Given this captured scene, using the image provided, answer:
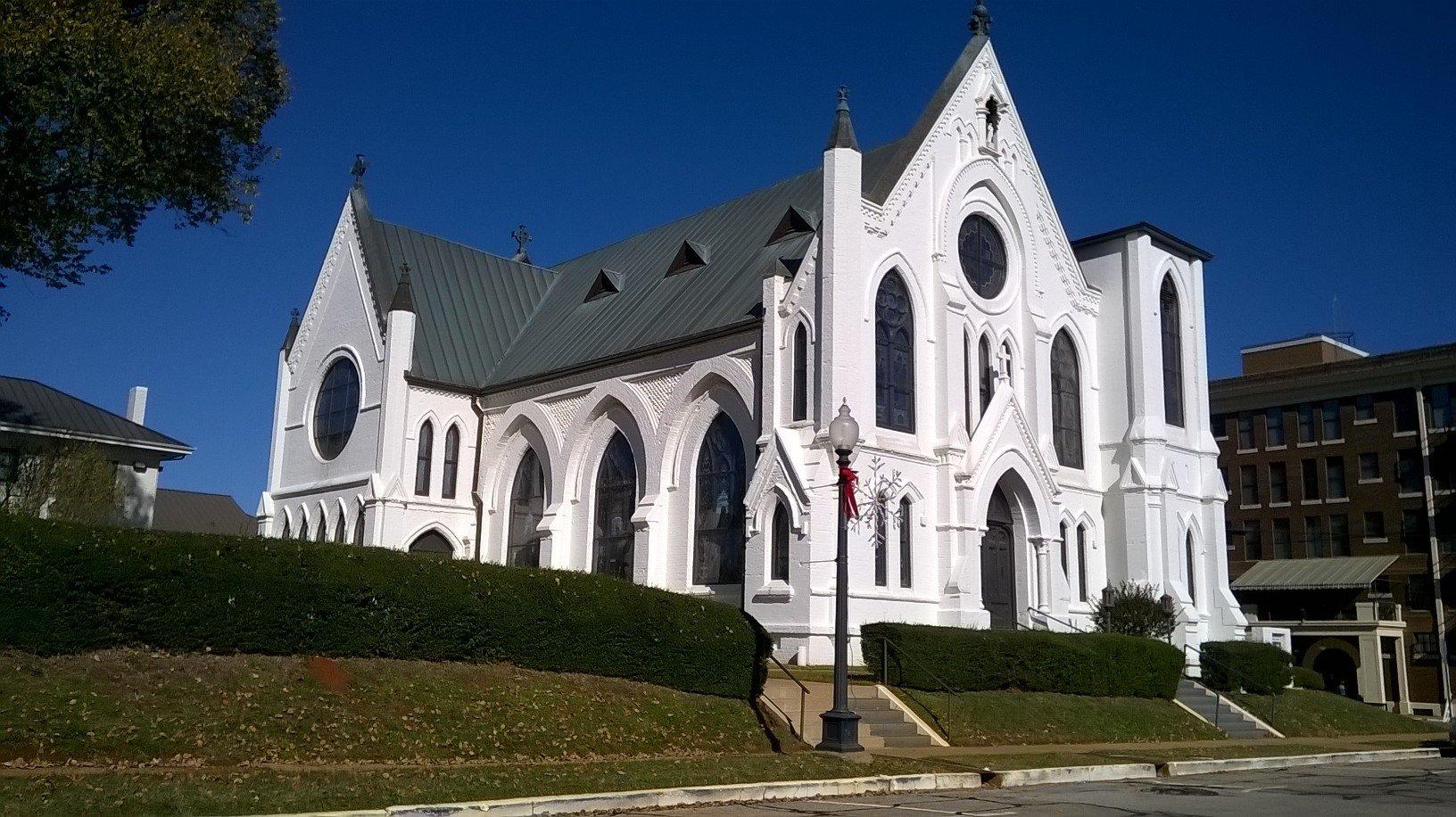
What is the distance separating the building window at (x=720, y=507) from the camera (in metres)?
29.7

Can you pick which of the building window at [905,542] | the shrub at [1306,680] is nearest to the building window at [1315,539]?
the shrub at [1306,680]

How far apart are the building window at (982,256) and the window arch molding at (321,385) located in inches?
710

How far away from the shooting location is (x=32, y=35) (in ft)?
54.5

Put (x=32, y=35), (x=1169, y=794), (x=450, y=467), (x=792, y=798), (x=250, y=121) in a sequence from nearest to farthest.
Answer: (x=792, y=798) < (x=1169, y=794) < (x=32, y=35) < (x=250, y=121) < (x=450, y=467)

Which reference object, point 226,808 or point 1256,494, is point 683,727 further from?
point 1256,494

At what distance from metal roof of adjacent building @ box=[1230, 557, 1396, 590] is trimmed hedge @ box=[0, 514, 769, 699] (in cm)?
4111

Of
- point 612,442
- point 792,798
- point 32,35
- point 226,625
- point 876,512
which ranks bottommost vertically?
point 792,798

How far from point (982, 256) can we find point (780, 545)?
1019cm

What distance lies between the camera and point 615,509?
33.9m

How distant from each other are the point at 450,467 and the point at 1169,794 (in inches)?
1039

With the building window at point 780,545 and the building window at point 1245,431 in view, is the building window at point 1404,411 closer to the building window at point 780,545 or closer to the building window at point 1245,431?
the building window at point 1245,431

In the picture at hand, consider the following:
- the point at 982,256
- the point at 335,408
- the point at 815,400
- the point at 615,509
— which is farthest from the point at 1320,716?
the point at 335,408

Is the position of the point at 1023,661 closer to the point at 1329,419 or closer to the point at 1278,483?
the point at 1329,419

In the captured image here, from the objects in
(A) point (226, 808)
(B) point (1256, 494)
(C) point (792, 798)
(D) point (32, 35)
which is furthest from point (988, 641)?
(B) point (1256, 494)
